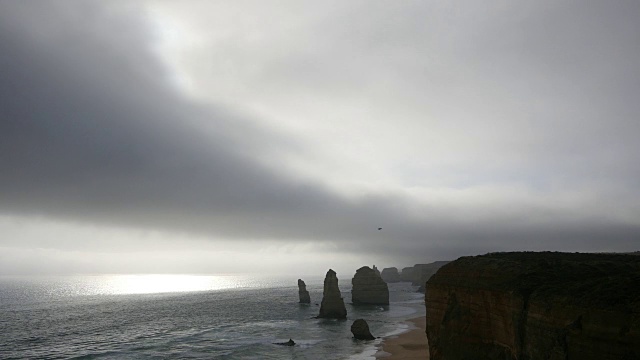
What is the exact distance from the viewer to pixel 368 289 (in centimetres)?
13150

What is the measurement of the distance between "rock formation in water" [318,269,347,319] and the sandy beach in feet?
85.9

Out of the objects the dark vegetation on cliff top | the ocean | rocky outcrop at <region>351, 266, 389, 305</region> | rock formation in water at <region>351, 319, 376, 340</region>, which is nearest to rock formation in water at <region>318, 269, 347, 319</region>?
the ocean

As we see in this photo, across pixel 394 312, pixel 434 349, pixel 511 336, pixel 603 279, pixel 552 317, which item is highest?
pixel 603 279

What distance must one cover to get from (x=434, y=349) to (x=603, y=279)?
16773 mm

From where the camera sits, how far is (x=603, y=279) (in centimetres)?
2123

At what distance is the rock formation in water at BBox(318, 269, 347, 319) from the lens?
96.5m

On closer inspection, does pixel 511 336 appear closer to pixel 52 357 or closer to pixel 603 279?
pixel 603 279

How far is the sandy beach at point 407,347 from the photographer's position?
5172 cm

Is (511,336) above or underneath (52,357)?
above

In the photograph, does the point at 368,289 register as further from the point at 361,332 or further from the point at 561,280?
the point at 561,280

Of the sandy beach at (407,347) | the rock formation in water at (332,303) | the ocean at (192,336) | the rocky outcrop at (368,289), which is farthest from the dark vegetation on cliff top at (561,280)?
the rocky outcrop at (368,289)

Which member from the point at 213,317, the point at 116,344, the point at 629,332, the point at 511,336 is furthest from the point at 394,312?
the point at 629,332

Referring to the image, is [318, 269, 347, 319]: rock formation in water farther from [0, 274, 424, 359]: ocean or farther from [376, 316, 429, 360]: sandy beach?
[376, 316, 429, 360]: sandy beach

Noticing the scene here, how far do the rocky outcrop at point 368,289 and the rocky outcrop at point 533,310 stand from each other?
99.2 meters
